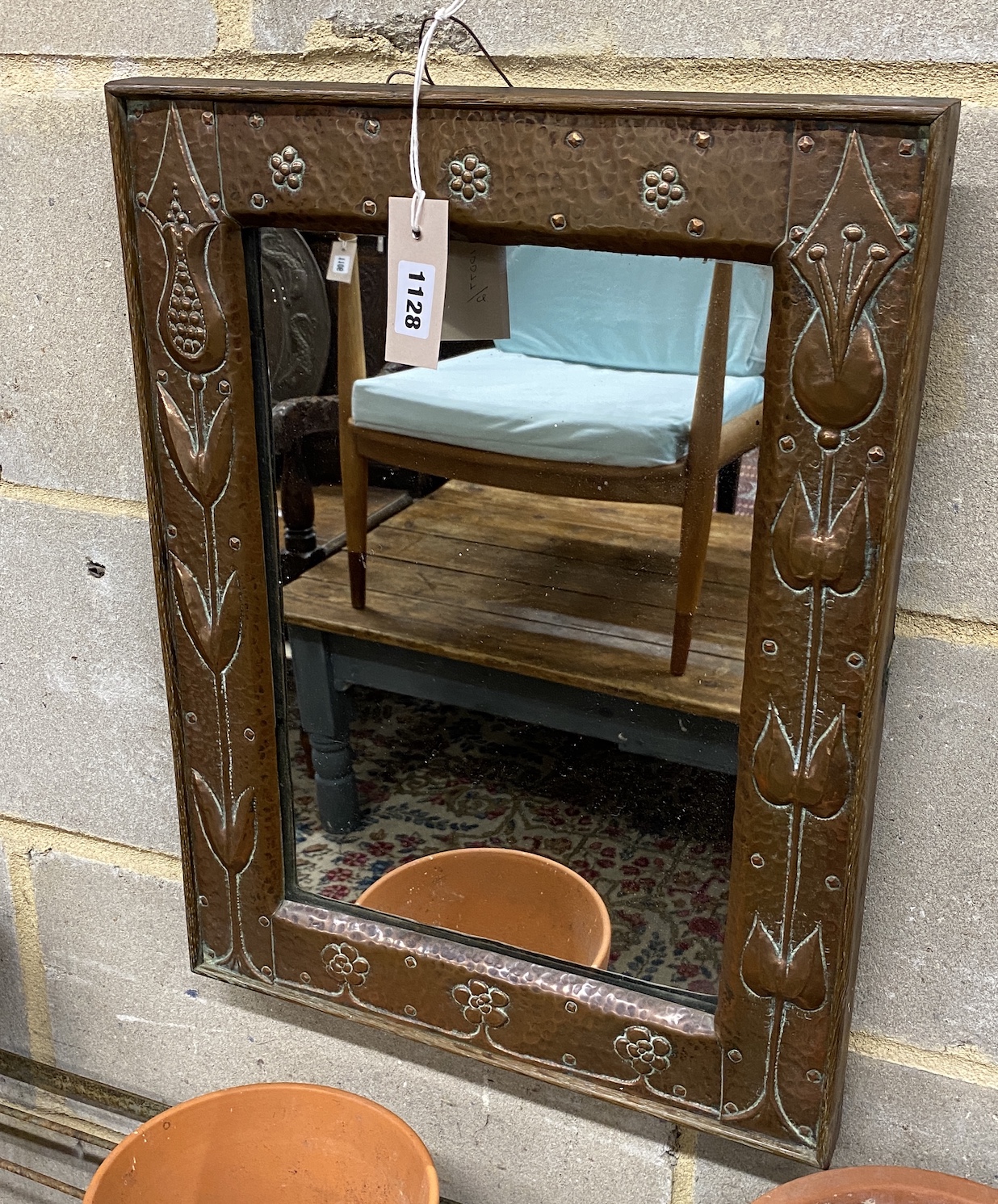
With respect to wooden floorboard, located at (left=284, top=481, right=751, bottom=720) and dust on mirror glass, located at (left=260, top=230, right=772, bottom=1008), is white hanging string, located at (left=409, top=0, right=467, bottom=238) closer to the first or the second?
dust on mirror glass, located at (left=260, top=230, right=772, bottom=1008)

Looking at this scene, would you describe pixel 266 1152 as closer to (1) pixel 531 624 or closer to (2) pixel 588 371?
(1) pixel 531 624

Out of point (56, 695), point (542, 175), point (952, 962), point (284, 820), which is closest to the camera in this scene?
point (542, 175)

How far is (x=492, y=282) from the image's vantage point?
0.63 m

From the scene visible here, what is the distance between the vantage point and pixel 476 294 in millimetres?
634

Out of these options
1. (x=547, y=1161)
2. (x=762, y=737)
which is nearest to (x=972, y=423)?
(x=762, y=737)

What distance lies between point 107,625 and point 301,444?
26cm

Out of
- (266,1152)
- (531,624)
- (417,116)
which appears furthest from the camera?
(266,1152)

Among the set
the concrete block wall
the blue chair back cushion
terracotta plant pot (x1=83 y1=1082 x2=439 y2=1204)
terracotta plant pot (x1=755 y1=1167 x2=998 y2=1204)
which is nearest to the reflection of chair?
the blue chair back cushion

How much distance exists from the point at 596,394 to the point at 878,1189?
484 mm

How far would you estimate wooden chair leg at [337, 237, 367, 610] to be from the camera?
0.67 m

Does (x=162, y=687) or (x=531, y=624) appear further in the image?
(x=162, y=687)

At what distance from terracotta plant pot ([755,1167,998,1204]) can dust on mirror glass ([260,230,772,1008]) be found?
115 mm

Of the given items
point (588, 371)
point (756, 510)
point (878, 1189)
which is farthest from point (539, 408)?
Result: point (878, 1189)

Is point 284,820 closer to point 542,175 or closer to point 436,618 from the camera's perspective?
point 436,618
